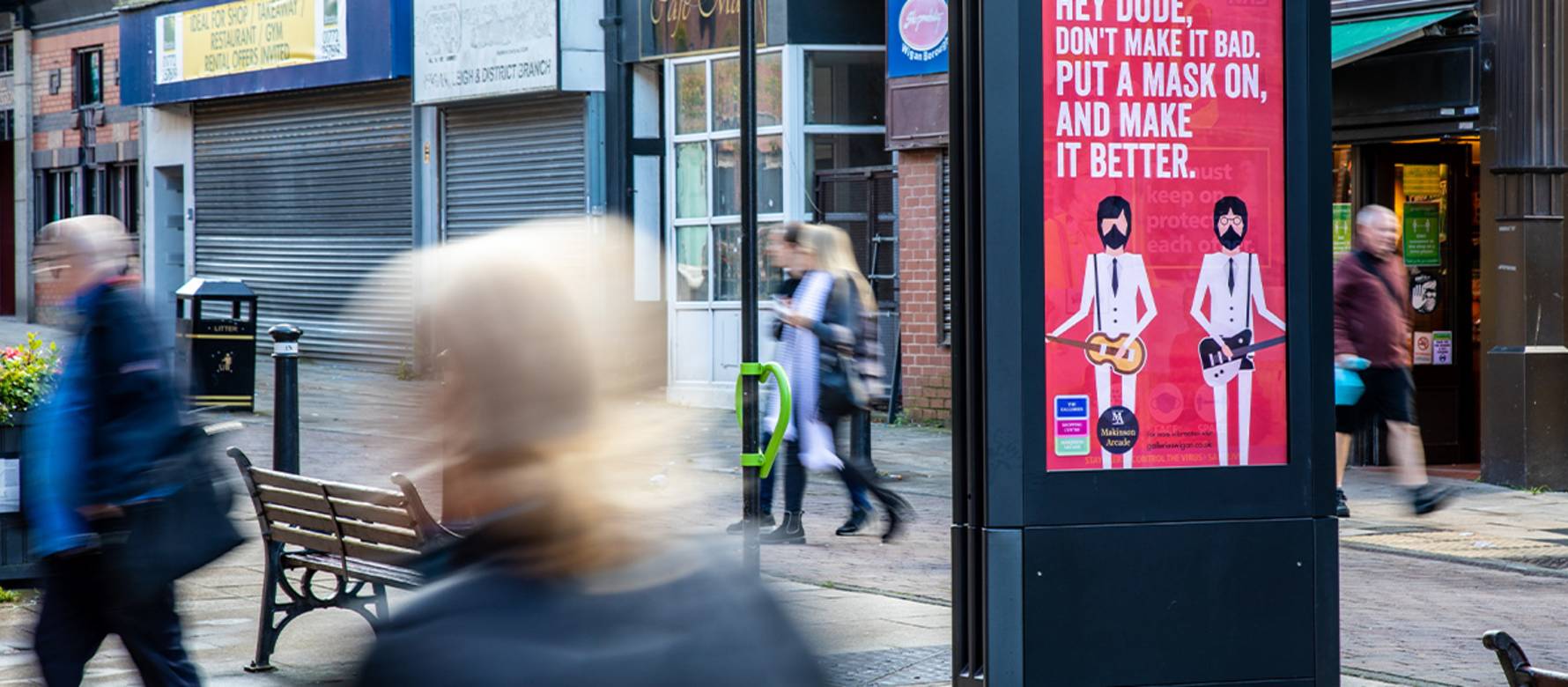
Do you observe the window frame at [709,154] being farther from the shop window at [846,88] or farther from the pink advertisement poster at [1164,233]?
the pink advertisement poster at [1164,233]

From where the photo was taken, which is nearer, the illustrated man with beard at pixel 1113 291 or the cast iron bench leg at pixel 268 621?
the illustrated man with beard at pixel 1113 291

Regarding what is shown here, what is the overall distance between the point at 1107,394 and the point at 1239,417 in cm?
41

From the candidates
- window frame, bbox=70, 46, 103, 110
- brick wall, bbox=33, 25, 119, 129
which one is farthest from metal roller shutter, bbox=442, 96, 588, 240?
window frame, bbox=70, 46, 103, 110

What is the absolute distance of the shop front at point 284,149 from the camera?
23766 mm

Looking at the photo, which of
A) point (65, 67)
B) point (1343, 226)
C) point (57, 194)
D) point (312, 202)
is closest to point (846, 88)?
point (1343, 226)

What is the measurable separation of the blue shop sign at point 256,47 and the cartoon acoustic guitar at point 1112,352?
1865 centimetres

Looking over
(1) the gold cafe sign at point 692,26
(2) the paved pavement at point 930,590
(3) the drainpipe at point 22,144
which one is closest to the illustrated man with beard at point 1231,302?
(2) the paved pavement at point 930,590

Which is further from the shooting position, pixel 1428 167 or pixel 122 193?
pixel 122 193

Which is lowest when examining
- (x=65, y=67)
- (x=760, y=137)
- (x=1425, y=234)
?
(x=1425, y=234)

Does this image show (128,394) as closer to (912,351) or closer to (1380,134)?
(1380,134)

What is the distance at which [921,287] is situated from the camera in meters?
17.9

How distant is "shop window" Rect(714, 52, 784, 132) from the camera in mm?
18766

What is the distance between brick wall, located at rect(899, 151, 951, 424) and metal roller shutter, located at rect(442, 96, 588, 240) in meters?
4.20

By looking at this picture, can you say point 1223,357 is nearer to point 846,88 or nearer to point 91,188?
point 846,88
